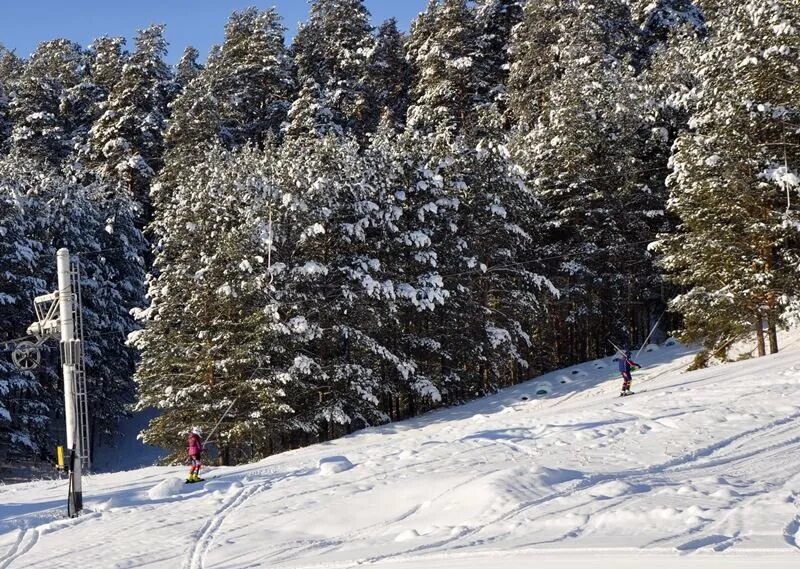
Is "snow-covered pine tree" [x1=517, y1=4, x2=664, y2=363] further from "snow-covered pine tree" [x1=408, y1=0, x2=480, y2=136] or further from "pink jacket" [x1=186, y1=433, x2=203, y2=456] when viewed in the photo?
"pink jacket" [x1=186, y1=433, x2=203, y2=456]

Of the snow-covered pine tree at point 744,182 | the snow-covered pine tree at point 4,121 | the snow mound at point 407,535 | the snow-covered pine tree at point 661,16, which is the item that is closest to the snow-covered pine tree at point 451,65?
the snow-covered pine tree at point 661,16

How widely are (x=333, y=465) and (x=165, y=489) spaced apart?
324 centimetres

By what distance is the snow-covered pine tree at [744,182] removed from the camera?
2416 centimetres

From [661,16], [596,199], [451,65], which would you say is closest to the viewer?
[596,199]

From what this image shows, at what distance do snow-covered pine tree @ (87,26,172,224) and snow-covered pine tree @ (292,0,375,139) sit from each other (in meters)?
11.2

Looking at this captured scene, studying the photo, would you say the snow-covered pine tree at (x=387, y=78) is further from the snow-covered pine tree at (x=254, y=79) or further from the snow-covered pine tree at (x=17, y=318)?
the snow-covered pine tree at (x=17, y=318)

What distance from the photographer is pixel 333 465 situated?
1524 centimetres

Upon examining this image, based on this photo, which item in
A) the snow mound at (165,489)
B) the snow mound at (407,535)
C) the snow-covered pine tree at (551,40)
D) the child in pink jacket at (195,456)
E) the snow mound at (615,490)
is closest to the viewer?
the snow mound at (407,535)

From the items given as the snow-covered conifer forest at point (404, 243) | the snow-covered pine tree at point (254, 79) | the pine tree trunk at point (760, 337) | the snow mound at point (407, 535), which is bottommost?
the snow mound at point (407, 535)

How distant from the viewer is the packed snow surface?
8.55m

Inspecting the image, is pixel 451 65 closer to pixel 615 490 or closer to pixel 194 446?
pixel 194 446

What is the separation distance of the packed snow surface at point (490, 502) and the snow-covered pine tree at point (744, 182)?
6.34m

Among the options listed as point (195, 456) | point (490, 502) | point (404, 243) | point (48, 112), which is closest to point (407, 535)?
point (490, 502)

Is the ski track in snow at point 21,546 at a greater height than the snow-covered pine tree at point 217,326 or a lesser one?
lesser
